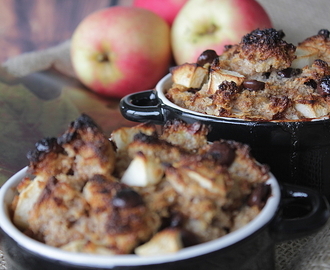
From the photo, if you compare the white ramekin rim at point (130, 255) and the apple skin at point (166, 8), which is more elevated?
the white ramekin rim at point (130, 255)

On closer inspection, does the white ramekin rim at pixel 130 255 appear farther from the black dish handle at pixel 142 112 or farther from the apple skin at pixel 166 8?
the apple skin at pixel 166 8

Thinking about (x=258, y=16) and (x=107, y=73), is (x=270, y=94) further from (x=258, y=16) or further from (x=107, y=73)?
(x=107, y=73)

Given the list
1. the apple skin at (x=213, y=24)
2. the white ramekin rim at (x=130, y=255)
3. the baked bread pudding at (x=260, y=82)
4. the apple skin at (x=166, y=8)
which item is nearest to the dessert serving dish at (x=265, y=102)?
the baked bread pudding at (x=260, y=82)

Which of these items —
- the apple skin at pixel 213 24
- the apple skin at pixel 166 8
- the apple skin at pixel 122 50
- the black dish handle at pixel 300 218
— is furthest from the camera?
the apple skin at pixel 166 8

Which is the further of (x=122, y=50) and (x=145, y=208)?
(x=122, y=50)

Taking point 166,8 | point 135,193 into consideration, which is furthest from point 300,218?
point 166,8

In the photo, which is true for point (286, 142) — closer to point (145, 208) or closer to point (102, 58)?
point (145, 208)
